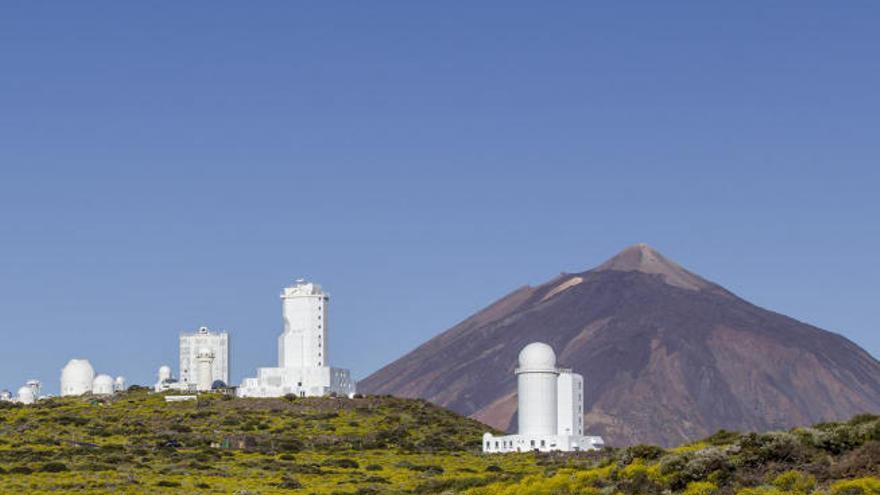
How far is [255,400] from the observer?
119000 mm

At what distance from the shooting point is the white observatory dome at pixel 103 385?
139375mm

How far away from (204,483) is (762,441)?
111ft

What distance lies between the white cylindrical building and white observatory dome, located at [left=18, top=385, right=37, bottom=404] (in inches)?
1955

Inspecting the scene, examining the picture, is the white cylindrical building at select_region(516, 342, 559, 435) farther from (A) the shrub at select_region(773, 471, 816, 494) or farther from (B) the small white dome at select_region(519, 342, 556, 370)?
(A) the shrub at select_region(773, 471, 816, 494)

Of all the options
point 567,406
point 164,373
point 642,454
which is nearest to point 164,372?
point 164,373

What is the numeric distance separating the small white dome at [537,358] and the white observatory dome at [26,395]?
49266 millimetres

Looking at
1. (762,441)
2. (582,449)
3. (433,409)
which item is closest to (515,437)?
(582,449)

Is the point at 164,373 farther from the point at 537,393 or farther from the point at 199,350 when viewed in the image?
the point at 537,393

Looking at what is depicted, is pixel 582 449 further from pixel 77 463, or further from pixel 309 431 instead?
pixel 77 463

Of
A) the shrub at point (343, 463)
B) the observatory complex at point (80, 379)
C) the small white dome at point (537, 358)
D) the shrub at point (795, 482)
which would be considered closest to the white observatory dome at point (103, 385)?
the observatory complex at point (80, 379)

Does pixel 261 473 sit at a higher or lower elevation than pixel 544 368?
lower

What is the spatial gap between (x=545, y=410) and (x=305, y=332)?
95.6 ft

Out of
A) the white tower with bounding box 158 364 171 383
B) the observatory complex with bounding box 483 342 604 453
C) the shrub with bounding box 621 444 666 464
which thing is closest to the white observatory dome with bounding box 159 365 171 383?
the white tower with bounding box 158 364 171 383

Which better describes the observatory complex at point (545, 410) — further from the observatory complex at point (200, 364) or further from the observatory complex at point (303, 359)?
the observatory complex at point (200, 364)
